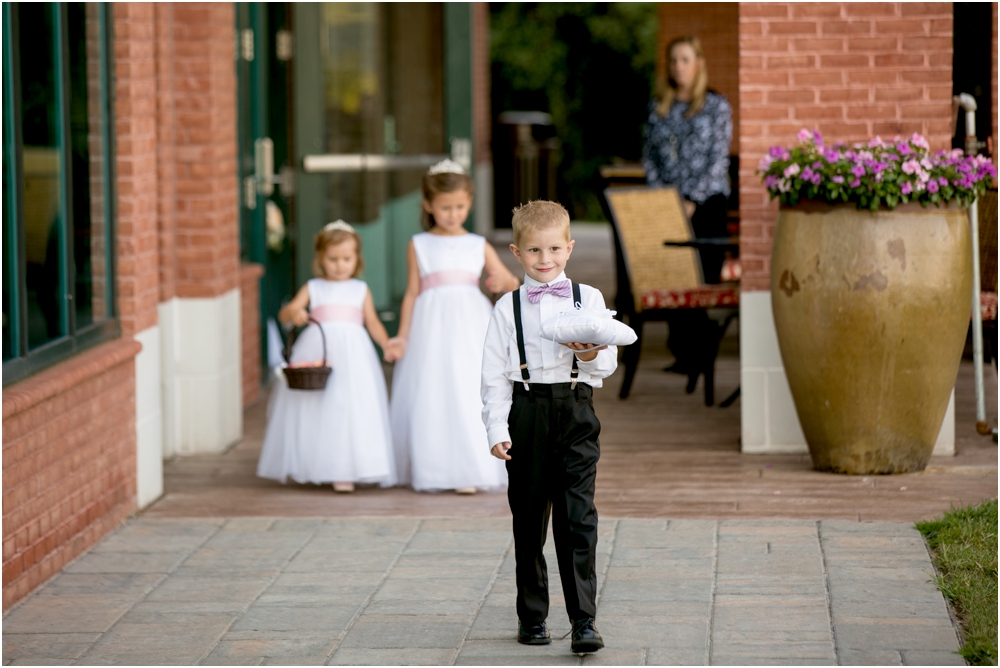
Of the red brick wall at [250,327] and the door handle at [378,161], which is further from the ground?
the door handle at [378,161]

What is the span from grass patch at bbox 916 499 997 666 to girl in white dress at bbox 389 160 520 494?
183 centimetres

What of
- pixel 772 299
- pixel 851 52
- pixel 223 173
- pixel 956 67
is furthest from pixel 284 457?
pixel 956 67

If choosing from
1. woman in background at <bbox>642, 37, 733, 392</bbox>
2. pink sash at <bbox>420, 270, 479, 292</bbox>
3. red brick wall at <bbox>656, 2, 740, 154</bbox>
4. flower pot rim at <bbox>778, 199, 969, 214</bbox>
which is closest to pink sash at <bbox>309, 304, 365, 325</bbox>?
pink sash at <bbox>420, 270, 479, 292</bbox>

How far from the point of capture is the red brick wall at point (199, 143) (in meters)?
6.74

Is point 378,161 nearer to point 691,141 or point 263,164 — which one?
point 263,164

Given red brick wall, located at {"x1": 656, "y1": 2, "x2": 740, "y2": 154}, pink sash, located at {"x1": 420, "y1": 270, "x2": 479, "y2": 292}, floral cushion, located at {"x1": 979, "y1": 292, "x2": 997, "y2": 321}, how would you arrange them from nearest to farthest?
pink sash, located at {"x1": 420, "y1": 270, "x2": 479, "y2": 292} → floral cushion, located at {"x1": 979, "y1": 292, "x2": 997, "y2": 321} → red brick wall, located at {"x1": 656, "y1": 2, "x2": 740, "y2": 154}

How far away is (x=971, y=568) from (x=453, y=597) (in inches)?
63.1

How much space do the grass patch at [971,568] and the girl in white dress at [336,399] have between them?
2214 millimetres

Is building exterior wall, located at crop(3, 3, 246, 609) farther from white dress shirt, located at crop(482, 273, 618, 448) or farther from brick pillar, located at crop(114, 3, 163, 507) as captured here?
white dress shirt, located at crop(482, 273, 618, 448)

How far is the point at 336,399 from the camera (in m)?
6.03

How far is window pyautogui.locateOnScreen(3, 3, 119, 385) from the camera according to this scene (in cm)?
466

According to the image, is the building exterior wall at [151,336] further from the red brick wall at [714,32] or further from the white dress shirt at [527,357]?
the red brick wall at [714,32]

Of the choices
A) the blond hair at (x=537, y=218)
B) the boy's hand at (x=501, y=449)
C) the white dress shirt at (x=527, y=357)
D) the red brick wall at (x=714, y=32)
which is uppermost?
the red brick wall at (x=714, y=32)

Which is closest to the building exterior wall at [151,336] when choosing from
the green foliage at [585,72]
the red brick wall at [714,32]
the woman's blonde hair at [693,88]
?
the woman's blonde hair at [693,88]
